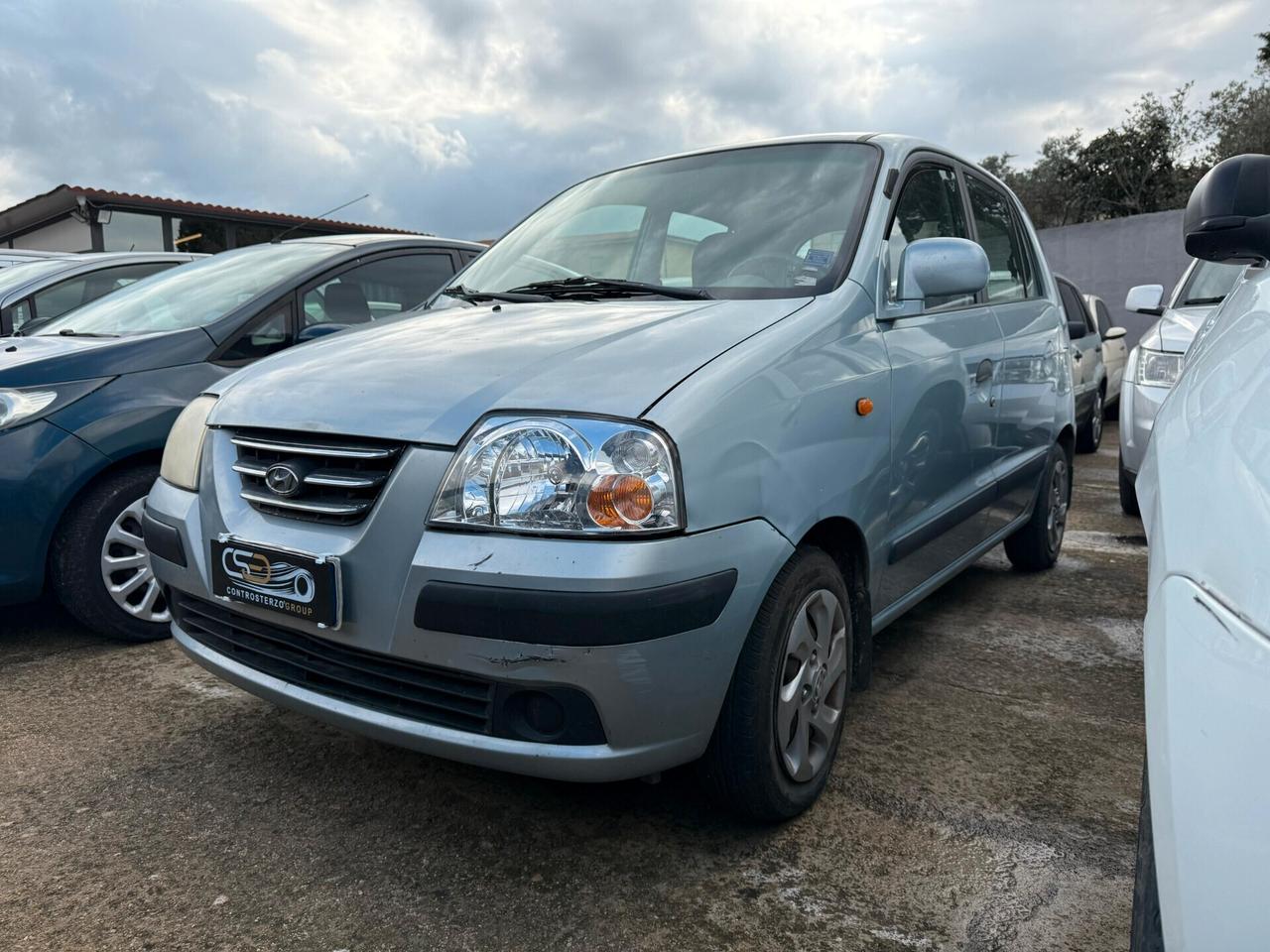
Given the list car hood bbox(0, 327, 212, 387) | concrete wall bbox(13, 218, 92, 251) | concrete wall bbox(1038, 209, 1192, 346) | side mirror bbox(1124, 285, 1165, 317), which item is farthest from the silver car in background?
concrete wall bbox(13, 218, 92, 251)

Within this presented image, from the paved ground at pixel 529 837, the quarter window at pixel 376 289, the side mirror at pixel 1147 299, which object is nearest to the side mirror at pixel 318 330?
the quarter window at pixel 376 289

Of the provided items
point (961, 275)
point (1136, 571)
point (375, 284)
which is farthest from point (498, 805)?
point (1136, 571)

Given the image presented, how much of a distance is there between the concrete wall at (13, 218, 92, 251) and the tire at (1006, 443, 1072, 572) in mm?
14214

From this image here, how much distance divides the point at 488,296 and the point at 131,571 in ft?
5.12

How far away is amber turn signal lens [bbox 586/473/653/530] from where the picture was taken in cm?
165

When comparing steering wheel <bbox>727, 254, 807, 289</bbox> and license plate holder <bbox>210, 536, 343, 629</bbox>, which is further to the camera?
steering wheel <bbox>727, 254, 807, 289</bbox>

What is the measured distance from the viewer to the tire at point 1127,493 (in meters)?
4.84

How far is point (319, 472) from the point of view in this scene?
6.11ft

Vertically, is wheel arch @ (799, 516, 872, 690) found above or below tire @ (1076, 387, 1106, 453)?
above

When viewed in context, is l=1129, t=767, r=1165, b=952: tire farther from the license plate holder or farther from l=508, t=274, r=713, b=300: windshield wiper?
l=508, t=274, r=713, b=300: windshield wiper

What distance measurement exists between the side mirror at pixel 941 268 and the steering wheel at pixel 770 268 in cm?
28

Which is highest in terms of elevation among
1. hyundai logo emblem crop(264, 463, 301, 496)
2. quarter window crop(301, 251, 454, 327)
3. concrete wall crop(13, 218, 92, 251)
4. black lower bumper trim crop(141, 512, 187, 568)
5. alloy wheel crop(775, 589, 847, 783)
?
concrete wall crop(13, 218, 92, 251)

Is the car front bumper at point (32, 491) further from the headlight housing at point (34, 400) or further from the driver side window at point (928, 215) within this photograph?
the driver side window at point (928, 215)

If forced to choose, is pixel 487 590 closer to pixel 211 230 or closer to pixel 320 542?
pixel 320 542
